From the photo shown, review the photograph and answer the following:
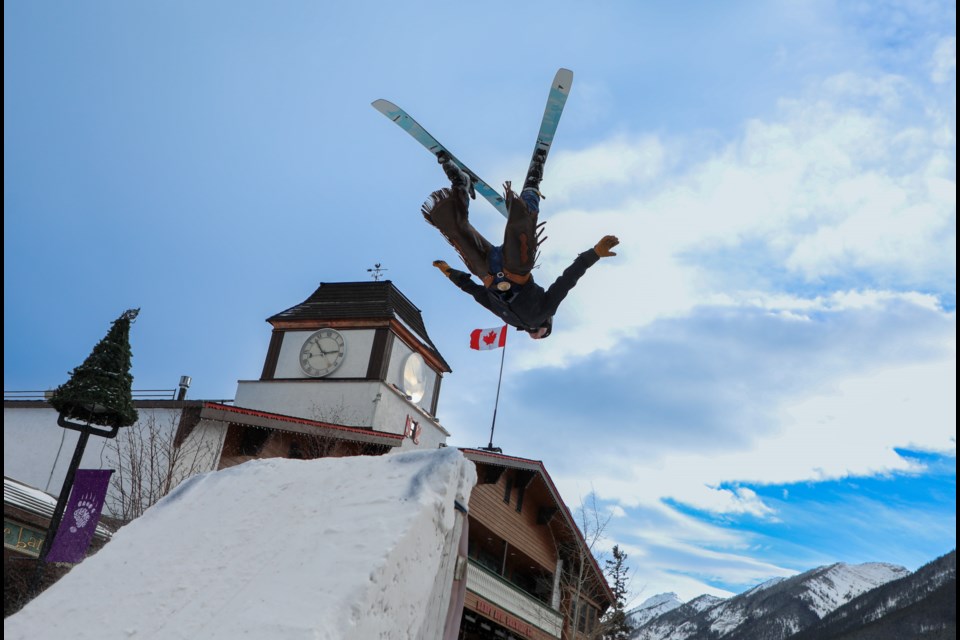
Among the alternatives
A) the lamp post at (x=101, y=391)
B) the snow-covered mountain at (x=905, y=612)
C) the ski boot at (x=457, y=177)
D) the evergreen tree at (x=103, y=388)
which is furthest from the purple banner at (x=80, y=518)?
the snow-covered mountain at (x=905, y=612)

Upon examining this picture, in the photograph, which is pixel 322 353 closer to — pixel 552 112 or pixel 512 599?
pixel 512 599

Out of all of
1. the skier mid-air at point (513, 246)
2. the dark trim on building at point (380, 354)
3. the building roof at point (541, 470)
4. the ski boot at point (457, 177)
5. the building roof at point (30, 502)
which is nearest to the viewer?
the skier mid-air at point (513, 246)

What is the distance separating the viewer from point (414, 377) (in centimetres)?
2522

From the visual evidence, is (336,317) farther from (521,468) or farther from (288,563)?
(288,563)

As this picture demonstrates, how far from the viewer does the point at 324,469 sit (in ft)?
15.5

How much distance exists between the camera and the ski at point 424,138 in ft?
25.1

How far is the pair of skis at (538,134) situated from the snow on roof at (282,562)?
3.45 metres

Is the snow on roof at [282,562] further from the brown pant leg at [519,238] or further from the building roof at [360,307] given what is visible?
the building roof at [360,307]

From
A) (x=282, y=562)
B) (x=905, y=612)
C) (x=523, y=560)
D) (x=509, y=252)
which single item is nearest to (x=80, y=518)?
(x=509, y=252)

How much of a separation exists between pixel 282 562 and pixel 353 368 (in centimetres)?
2012

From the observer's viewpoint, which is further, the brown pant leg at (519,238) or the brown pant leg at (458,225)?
the brown pant leg at (458,225)

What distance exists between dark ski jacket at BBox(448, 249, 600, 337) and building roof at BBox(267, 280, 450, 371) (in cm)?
1638

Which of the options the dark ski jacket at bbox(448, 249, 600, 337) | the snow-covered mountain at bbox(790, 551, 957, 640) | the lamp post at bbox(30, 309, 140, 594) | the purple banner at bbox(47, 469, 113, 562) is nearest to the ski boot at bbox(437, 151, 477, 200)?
the dark ski jacket at bbox(448, 249, 600, 337)

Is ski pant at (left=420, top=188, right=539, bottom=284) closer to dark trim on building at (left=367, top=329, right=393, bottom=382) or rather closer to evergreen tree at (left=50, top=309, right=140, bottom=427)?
evergreen tree at (left=50, top=309, right=140, bottom=427)
